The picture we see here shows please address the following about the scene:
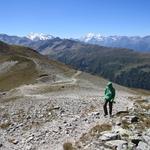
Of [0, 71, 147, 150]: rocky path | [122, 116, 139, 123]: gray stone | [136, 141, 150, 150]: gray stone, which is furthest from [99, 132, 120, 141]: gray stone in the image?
[122, 116, 139, 123]: gray stone

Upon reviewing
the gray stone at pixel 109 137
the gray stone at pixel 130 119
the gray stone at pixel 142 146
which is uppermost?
the gray stone at pixel 130 119

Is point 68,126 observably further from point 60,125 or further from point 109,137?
point 109,137

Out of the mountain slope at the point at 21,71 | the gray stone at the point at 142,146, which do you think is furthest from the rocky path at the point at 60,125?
the mountain slope at the point at 21,71

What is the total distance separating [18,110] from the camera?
37188mm

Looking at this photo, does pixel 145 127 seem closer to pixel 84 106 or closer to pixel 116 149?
pixel 116 149

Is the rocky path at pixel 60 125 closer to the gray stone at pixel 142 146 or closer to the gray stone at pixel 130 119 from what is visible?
the gray stone at pixel 130 119

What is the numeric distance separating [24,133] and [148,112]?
454 inches

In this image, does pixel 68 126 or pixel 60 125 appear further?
pixel 60 125

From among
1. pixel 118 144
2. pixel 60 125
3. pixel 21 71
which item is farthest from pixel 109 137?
pixel 21 71

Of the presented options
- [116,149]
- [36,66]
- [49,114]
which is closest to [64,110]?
[49,114]

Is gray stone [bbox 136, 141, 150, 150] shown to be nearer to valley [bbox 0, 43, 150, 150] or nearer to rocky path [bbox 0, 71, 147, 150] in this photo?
valley [bbox 0, 43, 150, 150]

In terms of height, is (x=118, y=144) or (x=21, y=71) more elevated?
(x=21, y=71)

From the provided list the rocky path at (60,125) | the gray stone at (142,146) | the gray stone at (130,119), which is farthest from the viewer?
the gray stone at (130,119)

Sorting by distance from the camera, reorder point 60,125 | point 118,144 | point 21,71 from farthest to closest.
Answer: point 21,71
point 60,125
point 118,144
